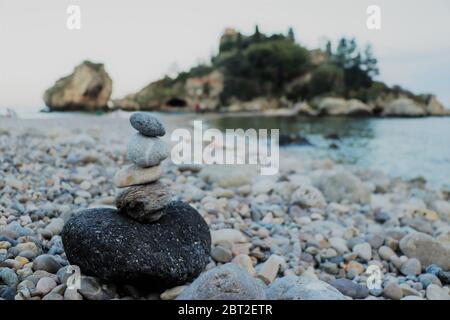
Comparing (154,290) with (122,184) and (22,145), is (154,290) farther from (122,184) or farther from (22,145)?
(22,145)

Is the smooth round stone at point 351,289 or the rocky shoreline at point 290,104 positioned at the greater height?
the rocky shoreline at point 290,104

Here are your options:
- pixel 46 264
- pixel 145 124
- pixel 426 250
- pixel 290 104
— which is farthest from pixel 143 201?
pixel 290 104

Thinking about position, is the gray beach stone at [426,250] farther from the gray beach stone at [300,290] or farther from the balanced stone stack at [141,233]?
the balanced stone stack at [141,233]

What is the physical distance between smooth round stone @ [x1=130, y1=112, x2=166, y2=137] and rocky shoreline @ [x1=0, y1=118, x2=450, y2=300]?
47 centimetres

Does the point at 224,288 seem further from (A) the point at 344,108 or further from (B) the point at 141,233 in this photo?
(A) the point at 344,108

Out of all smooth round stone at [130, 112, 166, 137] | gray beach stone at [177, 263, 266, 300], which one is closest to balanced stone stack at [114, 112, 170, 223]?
smooth round stone at [130, 112, 166, 137]

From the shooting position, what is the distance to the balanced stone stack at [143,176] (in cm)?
211

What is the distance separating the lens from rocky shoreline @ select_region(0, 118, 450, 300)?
1.90 meters

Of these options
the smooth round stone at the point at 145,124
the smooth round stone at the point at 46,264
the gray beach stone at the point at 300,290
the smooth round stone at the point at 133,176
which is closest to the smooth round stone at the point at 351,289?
the gray beach stone at the point at 300,290

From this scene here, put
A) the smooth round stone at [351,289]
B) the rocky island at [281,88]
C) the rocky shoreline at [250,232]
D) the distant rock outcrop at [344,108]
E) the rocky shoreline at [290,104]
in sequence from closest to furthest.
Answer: the rocky shoreline at [250,232] → the smooth round stone at [351,289] → the rocky shoreline at [290,104] → the rocky island at [281,88] → the distant rock outcrop at [344,108]

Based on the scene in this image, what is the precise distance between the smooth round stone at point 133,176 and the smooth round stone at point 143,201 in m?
0.03

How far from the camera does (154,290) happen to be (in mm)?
2074

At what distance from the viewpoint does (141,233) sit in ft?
6.73

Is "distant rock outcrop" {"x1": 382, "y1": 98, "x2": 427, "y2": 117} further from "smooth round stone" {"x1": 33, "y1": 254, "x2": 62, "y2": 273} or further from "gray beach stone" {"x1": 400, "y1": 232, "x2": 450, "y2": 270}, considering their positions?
"smooth round stone" {"x1": 33, "y1": 254, "x2": 62, "y2": 273}
